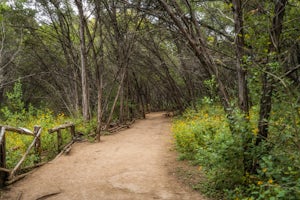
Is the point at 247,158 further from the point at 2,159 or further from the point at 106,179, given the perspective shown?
the point at 2,159

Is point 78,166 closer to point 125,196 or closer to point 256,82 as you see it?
point 125,196

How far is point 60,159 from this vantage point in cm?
731

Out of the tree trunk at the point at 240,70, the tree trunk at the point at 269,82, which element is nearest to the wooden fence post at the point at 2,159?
the tree trunk at the point at 240,70

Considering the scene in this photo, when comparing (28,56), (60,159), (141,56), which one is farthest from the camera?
(28,56)

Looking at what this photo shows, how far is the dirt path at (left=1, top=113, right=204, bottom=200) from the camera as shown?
15.1ft

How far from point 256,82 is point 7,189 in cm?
488

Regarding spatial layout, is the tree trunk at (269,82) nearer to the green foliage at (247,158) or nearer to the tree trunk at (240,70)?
the green foliage at (247,158)

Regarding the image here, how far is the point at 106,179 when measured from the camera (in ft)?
17.8

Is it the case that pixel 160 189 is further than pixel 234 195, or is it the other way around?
pixel 160 189

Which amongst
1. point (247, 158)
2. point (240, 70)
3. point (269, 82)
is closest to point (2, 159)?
point (247, 158)

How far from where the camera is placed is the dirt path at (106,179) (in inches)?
182

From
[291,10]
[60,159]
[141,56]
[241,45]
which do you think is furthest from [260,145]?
[141,56]

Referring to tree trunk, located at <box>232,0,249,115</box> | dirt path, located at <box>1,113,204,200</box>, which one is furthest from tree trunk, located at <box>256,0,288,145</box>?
dirt path, located at <box>1,113,204,200</box>

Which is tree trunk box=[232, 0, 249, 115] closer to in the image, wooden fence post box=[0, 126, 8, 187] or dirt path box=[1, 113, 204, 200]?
dirt path box=[1, 113, 204, 200]
